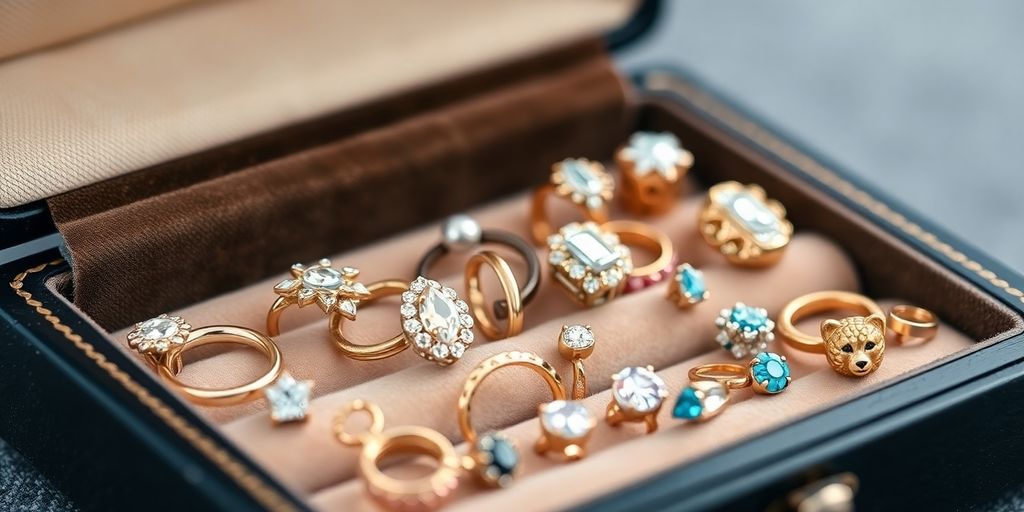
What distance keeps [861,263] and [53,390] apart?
111 cm

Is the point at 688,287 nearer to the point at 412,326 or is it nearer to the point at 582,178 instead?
the point at 582,178

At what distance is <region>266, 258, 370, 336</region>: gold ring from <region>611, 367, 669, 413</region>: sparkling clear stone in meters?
0.37

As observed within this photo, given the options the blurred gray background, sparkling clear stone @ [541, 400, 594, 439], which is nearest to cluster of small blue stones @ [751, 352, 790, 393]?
sparkling clear stone @ [541, 400, 594, 439]

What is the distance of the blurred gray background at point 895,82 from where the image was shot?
2.30m

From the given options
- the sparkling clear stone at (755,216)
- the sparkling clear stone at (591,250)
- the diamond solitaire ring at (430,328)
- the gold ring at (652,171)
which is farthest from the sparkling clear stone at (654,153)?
the diamond solitaire ring at (430,328)

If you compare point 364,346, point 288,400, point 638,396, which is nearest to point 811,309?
point 638,396

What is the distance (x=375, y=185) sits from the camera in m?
1.68

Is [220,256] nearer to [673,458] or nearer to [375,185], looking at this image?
[375,185]

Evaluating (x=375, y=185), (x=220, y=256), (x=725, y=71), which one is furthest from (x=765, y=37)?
(x=220, y=256)

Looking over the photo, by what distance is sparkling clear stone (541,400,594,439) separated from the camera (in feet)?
4.25

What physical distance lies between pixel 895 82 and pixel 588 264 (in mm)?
1350

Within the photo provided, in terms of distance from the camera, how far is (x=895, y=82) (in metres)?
2.55

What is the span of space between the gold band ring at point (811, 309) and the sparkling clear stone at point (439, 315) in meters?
0.46

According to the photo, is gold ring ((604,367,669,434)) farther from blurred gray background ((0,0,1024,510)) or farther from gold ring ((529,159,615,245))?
blurred gray background ((0,0,1024,510))
